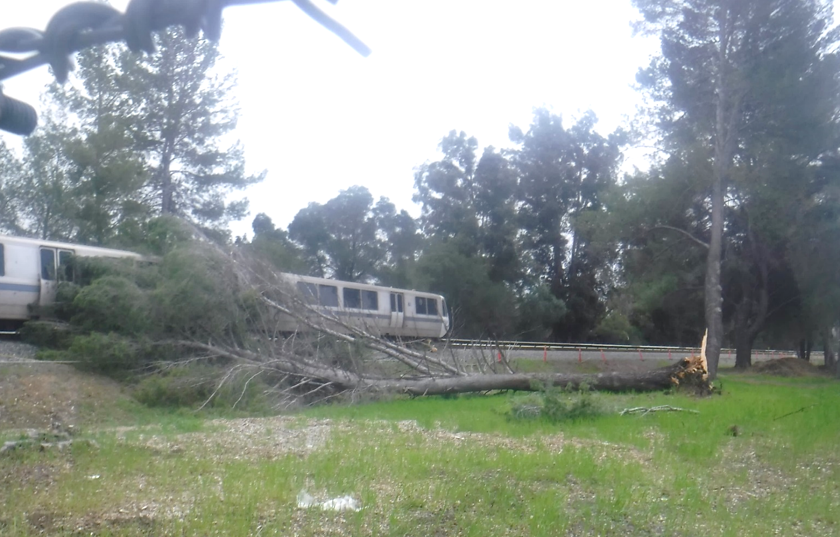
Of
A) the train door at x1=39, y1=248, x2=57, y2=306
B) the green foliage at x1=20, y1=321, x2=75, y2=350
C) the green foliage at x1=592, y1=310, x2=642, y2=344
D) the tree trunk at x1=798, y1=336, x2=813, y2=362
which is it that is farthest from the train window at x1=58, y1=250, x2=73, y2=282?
the tree trunk at x1=798, y1=336, x2=813, y2=362

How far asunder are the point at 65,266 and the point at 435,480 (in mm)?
14375

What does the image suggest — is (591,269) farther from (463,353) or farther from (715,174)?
(463,353)

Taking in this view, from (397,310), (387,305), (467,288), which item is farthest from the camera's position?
(467,288)

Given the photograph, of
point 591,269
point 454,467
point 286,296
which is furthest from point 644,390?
point 591,269

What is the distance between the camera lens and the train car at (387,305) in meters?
23.0

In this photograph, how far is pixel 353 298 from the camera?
26453mm

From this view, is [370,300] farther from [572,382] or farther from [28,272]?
[572,382]

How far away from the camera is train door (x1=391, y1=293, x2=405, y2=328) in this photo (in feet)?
94.2

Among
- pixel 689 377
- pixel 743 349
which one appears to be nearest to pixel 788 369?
pixel 743 349

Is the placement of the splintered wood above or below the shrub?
below

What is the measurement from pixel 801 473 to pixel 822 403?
6576 millimetres

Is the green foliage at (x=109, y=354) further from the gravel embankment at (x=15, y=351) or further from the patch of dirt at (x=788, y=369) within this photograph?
the patch of dirt at (x=788, y=369)

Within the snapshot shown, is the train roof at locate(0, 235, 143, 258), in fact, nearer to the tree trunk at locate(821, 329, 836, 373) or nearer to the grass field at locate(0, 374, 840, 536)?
the grass field at locate(0, 374, 840, 536)

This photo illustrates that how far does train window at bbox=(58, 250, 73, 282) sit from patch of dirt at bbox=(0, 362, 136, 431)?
12.2ft
